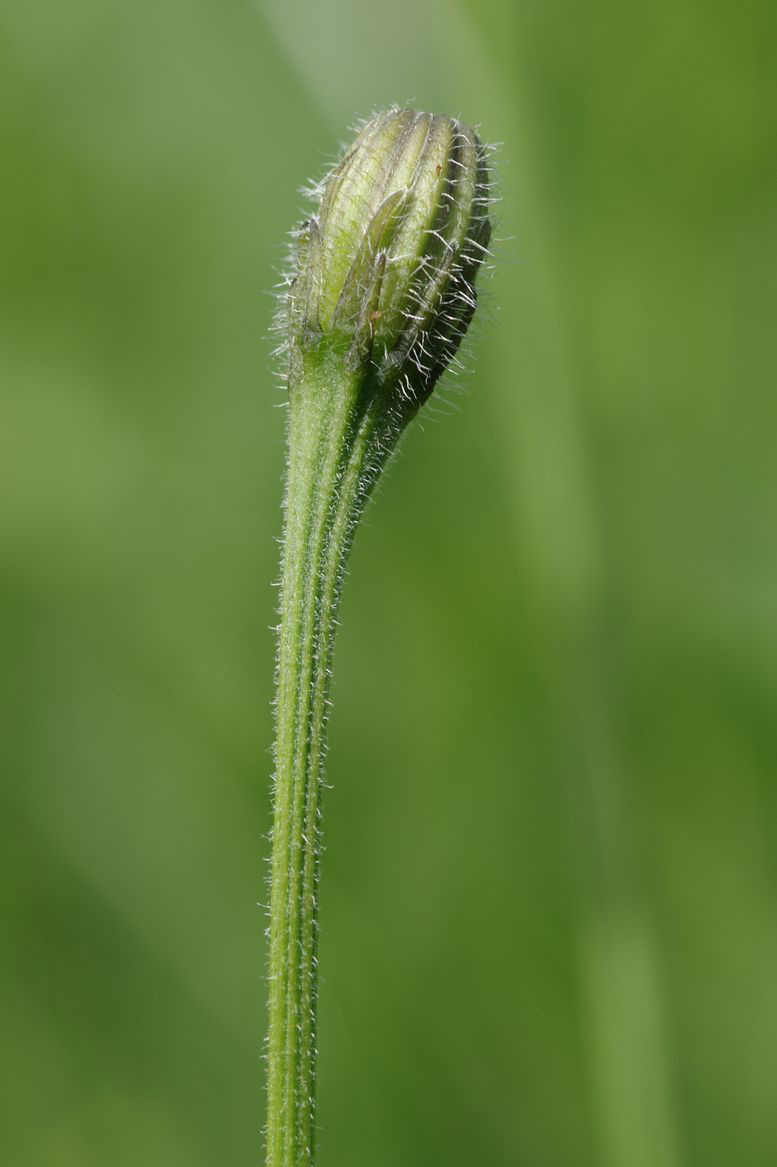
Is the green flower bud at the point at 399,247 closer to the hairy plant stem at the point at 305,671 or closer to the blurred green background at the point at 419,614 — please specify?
the hairy plant stem at the point at 305,671

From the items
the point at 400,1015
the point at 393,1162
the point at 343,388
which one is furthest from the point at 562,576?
the point at 343,388

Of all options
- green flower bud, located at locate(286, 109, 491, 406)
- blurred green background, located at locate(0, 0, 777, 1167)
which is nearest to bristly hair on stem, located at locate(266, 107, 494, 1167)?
green flower bud, located at locate(286, 109, 491, 406)

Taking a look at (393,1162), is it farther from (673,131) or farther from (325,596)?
(673,131)

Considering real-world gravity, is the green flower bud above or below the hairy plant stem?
above

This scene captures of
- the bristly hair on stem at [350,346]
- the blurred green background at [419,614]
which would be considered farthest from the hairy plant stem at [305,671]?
the blurred green background at [419,614]

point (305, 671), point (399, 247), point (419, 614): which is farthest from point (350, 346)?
point (419, 614)

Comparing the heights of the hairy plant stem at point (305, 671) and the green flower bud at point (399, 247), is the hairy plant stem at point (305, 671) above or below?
below

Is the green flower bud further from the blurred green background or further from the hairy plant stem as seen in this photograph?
the blurred green background
